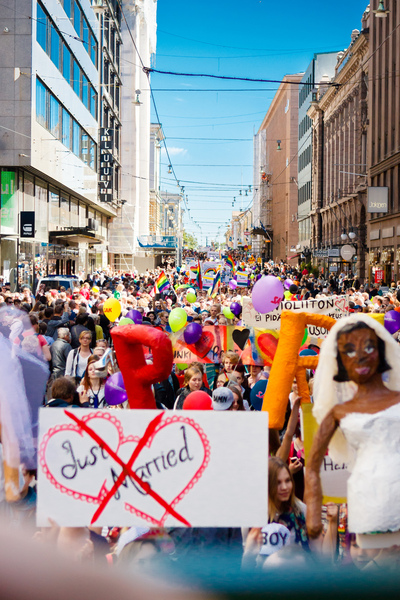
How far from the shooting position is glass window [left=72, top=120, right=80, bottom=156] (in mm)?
36531

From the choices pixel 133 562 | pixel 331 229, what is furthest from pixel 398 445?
pixel 331 229

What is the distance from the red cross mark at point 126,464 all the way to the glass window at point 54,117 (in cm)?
2885

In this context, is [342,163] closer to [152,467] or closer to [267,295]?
[267,295]

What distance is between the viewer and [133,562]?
7.79ft

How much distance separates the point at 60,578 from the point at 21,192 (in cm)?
2672

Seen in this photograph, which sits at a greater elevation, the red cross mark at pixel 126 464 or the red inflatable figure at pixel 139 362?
the red inflatable figure at pixel 139 362

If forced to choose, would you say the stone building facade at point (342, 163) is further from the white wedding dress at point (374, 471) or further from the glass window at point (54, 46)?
the white wedding dress at point (374, 471)

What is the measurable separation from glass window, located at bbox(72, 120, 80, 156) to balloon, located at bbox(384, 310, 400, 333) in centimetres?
2964

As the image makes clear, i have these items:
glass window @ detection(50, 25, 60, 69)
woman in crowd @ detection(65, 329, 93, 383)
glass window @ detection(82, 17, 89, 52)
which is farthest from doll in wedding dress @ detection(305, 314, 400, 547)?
glass window @ detection(82, 17, 89, 52)

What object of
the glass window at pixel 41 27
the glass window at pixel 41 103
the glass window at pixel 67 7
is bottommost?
the glass window at pixel 41 103

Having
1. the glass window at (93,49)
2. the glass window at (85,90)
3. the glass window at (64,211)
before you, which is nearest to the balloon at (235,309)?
the glass window at (64,211)

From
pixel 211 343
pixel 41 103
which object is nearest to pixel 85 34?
pixel 41 103

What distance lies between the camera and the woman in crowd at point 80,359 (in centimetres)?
846

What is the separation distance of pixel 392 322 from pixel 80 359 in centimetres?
396
